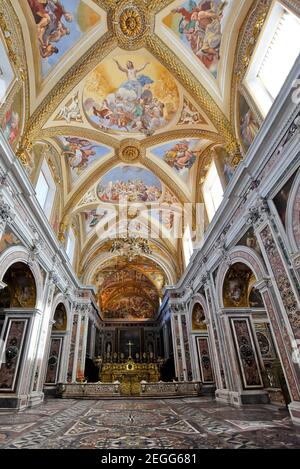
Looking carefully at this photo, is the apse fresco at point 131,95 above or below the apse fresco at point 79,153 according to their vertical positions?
above

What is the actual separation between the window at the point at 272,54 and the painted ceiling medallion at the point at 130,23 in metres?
4.00

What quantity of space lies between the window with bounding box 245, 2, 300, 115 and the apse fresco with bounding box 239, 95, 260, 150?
16.6 inches

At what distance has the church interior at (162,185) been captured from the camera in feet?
21.3

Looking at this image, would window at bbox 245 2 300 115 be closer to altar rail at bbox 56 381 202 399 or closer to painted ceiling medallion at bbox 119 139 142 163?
painted ceiling medallion at bbox 119 139 142 163

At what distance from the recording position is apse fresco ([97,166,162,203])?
15199 mm

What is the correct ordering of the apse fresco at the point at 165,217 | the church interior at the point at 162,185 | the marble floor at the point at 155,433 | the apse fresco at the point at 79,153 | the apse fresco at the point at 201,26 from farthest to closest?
the apse fresco at the point at 165,217 → the apse fresco at the point at 79,153 → the apse fresco at the point at 201,26 → the church interior at the point at 162,185 → the marble floor at the point at 155,433

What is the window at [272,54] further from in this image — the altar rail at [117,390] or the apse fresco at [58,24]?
the altar rail at [117,390]

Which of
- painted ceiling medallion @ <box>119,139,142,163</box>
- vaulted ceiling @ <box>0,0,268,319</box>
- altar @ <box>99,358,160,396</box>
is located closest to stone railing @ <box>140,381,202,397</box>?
altar @ <box>99,358,160,396</box>

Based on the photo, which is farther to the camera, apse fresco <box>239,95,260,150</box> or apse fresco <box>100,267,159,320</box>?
apse fresco <box>100,267,159,320</box>

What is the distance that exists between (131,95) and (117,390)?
1528 centimetres

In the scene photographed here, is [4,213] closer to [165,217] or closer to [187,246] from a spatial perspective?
[165,217]

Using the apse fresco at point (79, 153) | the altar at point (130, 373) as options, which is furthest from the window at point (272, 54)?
the altar at point (130, 373)

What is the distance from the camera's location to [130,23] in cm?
900
